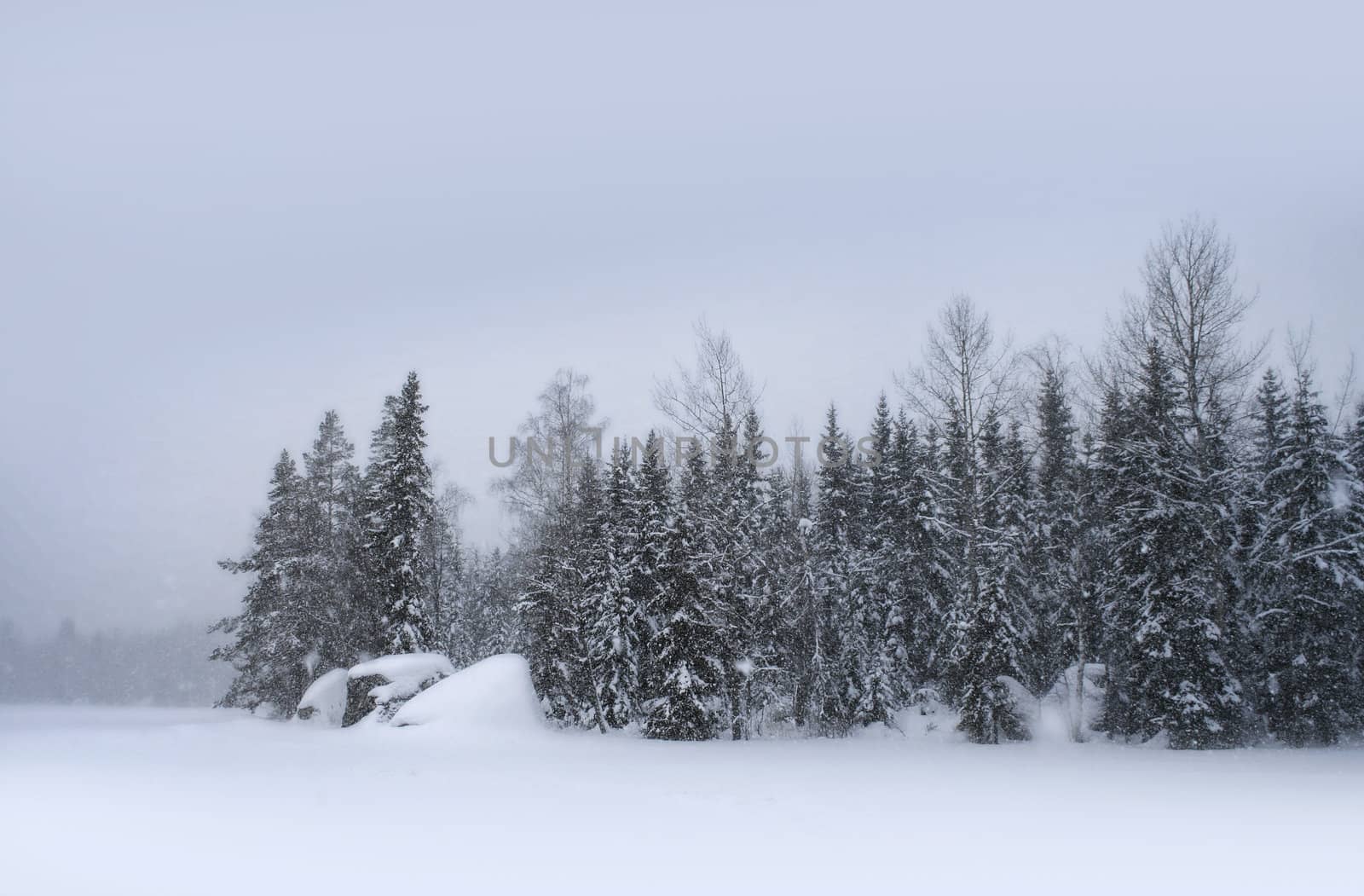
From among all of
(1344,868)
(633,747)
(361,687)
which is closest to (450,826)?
(1344,868)

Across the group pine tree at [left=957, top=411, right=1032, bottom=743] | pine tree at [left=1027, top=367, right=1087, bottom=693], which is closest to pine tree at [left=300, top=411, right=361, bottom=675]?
pine tree at [left=957, top=411, right=1032, bottom=743]

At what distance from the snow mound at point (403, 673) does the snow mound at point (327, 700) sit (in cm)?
492

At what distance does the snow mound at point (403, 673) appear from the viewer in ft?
71.3

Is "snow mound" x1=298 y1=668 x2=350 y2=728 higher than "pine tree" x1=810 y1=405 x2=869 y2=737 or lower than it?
lower

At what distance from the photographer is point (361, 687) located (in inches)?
959

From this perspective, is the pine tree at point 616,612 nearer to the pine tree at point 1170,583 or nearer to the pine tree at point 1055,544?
the pine tree at point 1055,544

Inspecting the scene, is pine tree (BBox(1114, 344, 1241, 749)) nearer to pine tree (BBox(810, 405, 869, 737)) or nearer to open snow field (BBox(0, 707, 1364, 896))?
open snow field (BBox(0, 707, 1364, 896))

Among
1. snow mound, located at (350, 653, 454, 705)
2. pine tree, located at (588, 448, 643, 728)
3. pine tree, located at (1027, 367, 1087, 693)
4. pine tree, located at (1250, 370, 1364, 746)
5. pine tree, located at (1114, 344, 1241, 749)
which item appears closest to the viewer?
pine tree, located at (1114, 344, 1241, 749)

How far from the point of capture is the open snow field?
19.9 feet

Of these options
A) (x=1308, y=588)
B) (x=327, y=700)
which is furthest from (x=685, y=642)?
(x=1308, y=588)

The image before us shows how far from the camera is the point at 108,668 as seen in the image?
323 ft

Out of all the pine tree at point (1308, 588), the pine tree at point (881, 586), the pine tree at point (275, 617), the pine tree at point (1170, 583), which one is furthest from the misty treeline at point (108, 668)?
the pine tree at point (1308, 588)

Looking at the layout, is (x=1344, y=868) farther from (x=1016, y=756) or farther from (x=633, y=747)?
A: (x=633, y=747)

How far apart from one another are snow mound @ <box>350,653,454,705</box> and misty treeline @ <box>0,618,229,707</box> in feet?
267
